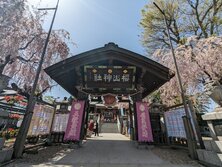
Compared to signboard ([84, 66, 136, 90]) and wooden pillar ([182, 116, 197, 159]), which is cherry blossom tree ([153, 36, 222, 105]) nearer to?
wooden pillar ([182, 116, 197, 159])

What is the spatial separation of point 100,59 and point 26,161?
573 cm

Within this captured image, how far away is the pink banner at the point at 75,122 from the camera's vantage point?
7461 mm

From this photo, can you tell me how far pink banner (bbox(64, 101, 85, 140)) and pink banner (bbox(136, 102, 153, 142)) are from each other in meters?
3.27

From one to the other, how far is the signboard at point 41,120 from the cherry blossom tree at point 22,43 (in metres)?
3.33

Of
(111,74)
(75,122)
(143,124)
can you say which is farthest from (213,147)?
(75,122)

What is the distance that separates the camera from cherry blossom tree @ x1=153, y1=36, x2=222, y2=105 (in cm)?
1054

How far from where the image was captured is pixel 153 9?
17.8m

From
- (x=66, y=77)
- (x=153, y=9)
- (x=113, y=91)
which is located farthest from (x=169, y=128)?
(x=153, y=9)

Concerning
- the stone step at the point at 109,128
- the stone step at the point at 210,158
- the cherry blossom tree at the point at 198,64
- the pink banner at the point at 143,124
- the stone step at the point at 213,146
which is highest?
the cherry blossom tree at the point at 198,64

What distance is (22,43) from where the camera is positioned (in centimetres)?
1007

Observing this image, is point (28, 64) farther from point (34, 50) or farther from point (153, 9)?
point (153, 9)

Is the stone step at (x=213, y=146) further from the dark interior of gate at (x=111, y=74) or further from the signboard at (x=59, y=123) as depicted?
the signboard at (x=59, y=123)

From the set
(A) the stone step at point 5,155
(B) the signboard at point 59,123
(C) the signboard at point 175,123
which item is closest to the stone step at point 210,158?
(C) the signboard at point 175,123

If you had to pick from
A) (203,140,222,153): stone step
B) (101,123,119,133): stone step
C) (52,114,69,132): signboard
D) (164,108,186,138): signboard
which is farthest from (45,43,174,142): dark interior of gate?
(101,123,119,133): stone step
